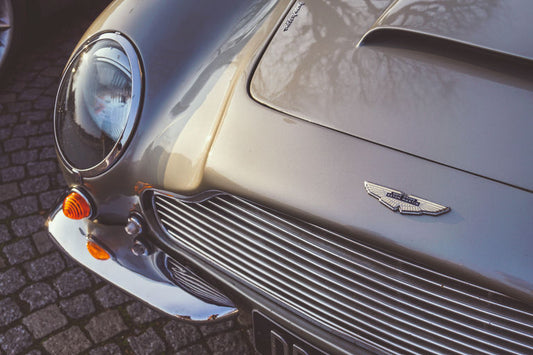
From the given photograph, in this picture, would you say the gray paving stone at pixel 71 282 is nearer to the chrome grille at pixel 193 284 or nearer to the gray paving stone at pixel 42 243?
the gray paving stone at pixel 42 243

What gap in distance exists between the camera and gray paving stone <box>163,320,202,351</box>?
1.88 metres

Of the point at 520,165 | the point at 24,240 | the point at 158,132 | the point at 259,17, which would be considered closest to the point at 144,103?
the point at 158,132

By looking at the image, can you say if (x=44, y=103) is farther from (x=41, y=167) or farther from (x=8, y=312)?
(x=8, y=312)

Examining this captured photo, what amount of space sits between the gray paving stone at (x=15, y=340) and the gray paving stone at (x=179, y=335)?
54 centimetres

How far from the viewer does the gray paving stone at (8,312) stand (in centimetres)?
191

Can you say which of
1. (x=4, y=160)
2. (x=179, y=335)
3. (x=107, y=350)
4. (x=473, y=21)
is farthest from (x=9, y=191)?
(x=473, y=21)

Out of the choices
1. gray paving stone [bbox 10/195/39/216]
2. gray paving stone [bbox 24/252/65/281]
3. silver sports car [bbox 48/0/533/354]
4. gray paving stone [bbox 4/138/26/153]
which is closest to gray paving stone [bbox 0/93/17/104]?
gray paving stone [bbox 4/138/26/153]

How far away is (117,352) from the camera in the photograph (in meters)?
1.85

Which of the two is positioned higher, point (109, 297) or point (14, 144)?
point (14, 144)

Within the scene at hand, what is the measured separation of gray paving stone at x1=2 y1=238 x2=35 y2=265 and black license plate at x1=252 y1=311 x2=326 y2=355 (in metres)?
1.26

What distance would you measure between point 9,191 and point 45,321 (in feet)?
2.69

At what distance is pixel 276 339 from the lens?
1379mm

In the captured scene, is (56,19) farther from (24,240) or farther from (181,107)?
(181,107)

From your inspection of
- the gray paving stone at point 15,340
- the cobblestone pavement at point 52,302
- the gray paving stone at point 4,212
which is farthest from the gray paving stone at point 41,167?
the gray paving stone at point 15,340
